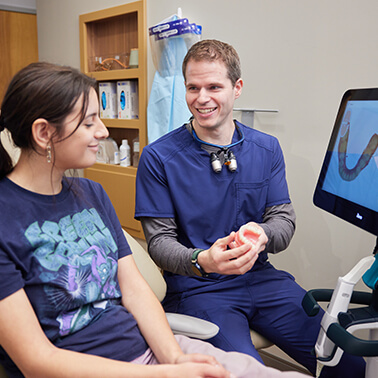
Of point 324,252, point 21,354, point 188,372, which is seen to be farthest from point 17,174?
point 324,252

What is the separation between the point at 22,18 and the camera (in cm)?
348

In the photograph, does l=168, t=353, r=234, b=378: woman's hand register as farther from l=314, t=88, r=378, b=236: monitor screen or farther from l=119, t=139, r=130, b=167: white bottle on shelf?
l=119, t=139, r=130, b=167: white bottle on shelf

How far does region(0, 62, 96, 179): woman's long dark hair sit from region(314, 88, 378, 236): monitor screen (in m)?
0.72

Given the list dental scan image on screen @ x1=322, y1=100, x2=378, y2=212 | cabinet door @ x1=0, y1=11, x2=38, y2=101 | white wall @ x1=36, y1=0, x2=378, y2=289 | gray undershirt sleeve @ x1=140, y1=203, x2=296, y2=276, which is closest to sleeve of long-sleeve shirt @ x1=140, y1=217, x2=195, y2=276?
gray undershirt sleeve @ x1=140, y1=203, x2=296, y2=276

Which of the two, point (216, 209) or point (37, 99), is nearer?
point (37, 99)

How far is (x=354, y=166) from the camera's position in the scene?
3.74 feet

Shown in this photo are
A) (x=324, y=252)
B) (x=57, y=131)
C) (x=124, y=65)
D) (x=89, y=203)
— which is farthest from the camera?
(x=124, y=65)

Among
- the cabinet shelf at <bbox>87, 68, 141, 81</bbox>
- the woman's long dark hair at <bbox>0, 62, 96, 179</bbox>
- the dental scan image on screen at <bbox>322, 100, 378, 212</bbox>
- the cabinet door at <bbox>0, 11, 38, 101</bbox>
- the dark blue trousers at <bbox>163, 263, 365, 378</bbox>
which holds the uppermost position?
the cabinet door at <bbox>0, 11, 38, 101</bbox>

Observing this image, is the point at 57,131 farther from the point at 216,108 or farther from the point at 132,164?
the point at 132,164

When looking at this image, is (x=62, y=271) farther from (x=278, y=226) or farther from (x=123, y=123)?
(x=123, y=123)

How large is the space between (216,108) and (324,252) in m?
0.89

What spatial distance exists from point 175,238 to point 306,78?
0.98 metres

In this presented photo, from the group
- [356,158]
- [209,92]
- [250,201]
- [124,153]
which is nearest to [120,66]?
[124,153]

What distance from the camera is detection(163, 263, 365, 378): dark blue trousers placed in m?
1.31
